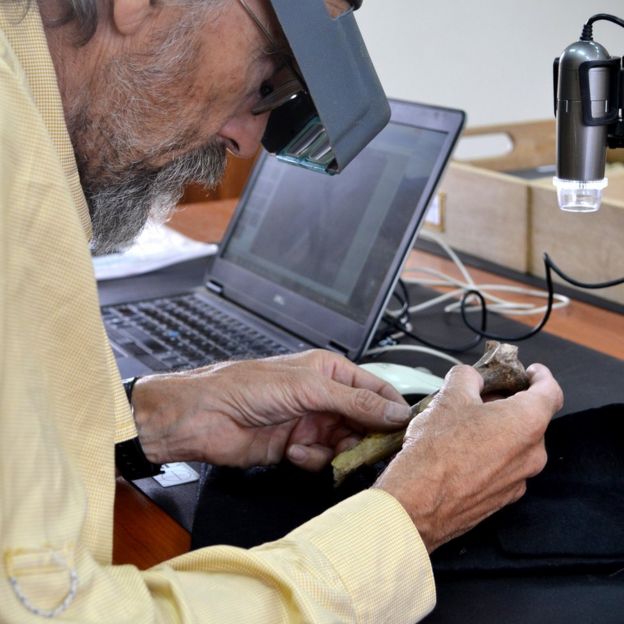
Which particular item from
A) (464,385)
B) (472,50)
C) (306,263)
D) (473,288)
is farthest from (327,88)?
(472,50)

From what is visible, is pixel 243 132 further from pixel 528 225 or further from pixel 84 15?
pixel 528 225

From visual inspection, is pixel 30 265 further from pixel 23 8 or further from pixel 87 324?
pixel 23 8

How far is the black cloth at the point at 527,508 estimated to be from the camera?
2.86ft

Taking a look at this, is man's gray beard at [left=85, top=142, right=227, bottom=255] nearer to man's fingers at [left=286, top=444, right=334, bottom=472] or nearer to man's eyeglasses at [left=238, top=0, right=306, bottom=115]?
man's eyeglasses at [left=238, top=0, right=306, bottom=115]

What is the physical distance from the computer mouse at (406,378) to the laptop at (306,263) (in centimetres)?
11

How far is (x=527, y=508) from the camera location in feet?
3.06

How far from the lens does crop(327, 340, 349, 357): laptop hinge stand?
53.7 inches

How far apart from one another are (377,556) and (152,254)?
3.75 ft

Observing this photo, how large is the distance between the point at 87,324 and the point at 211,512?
0.30 m

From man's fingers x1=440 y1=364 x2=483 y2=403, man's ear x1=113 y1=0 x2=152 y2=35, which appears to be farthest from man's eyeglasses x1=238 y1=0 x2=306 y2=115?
man's fingers x1=440 y1=364 x2=483 y2=403

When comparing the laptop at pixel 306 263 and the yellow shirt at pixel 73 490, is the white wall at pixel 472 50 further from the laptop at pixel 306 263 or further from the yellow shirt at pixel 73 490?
the yellow shirt at pixel 73 490

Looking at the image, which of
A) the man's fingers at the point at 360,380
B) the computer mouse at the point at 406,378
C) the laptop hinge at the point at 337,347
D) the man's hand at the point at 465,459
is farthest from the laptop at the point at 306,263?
the man's hand at the point at 465,459

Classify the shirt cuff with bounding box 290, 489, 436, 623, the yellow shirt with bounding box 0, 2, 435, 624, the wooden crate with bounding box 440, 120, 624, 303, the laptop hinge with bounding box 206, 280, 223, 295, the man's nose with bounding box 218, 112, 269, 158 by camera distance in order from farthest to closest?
the laptop hinge with bounding box 206, 280, 223, 295 → the wooden crate with bounding box 440, 120, 624, 303 → the man's nose with bounding box 218, 112, 269, 158 → the shirt cuff with bounding box 290, 489, 436, 623 → the yellow shirt with bounding box 0, 2, 435, 624

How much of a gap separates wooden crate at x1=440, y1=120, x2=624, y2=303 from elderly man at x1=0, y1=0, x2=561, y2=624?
1.91 feet
